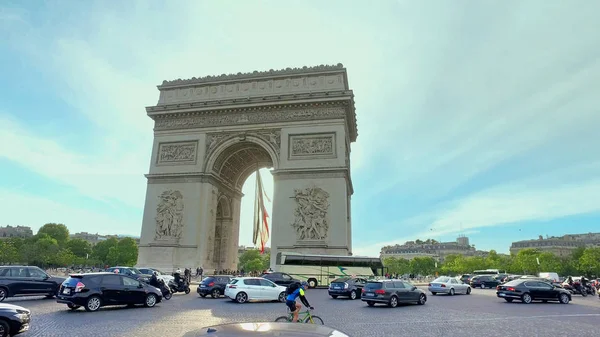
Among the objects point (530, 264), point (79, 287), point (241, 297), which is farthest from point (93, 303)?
point (530, 264)

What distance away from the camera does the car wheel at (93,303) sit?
37.7 ft

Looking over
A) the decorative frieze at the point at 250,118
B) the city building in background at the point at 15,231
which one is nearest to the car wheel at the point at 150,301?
the decorative frieze at the point at 250,118

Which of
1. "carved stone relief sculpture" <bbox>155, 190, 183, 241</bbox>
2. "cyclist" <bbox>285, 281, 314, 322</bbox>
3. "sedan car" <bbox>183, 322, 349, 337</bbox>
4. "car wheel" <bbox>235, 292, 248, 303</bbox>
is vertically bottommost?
"car wheel" <bbox>235, 292, 248, 303</bbox>

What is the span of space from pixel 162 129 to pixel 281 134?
1069 centimetres

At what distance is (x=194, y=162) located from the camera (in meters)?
30.9

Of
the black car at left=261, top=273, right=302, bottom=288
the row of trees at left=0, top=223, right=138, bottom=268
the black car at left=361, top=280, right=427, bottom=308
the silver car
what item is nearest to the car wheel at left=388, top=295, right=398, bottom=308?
the black car at left=361, top=280, right=427, bottom=308

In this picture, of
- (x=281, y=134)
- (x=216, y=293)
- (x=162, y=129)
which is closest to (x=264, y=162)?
(x=281, y=134)

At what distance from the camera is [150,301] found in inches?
519

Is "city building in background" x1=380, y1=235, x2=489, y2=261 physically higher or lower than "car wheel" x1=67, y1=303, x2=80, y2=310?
higher

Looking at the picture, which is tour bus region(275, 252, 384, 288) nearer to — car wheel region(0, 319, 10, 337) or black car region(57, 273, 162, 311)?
black car region(57, 273, 162, 311)

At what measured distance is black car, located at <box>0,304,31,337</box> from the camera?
22.7 ft

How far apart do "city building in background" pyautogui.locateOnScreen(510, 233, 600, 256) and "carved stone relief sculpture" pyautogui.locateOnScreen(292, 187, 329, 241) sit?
122981 mm

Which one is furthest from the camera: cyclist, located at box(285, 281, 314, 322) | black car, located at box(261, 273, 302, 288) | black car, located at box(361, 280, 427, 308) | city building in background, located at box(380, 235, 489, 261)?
city building in background, located at box(380, 235, 489, 261)

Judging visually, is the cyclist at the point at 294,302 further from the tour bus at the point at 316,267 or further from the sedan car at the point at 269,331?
the tour bus at the point at 316,267
